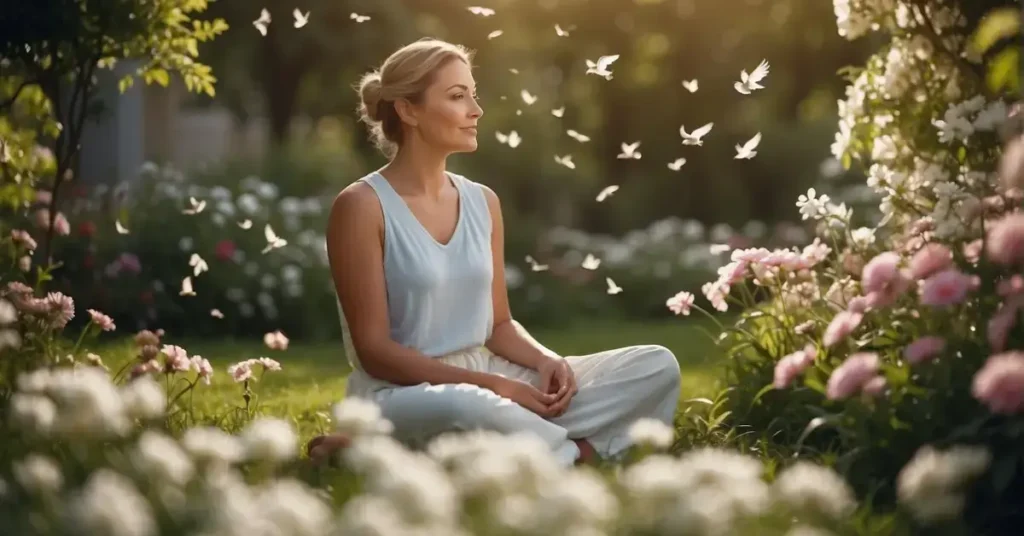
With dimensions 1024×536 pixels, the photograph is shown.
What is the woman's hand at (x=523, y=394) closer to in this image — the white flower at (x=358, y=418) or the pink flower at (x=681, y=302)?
the pink flower at (x=681, y=302)

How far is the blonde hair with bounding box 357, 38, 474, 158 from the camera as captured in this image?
4727 mm

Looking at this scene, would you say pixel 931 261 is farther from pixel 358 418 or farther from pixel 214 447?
pixel 214 447

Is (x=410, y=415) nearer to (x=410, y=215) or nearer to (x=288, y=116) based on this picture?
(x=410, y=215)

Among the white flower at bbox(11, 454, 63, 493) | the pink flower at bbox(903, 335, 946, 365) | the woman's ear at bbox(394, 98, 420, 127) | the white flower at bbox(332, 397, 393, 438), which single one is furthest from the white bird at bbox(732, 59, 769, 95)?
the white flower at bbox(11, 454, 63, 493)

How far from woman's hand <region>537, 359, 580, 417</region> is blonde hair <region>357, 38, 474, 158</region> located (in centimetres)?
96

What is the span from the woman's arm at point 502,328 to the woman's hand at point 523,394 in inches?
11.9

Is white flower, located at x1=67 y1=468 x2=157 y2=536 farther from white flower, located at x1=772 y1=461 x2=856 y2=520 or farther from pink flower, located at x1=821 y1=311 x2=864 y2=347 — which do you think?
pink flower, located at x1=821 y1=311 x2=864 y2=347

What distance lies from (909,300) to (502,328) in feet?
4.92

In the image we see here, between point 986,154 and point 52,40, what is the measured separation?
12.4 feet

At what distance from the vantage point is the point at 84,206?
1022 centimetres

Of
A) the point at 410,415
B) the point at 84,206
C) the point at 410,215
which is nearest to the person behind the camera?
the point at 410,415

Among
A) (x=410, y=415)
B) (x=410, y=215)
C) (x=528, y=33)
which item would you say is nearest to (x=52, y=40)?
(x=410, y=215)

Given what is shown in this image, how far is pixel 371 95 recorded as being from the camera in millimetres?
4852

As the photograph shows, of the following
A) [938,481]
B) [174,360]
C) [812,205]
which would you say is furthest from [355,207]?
[938,481]
